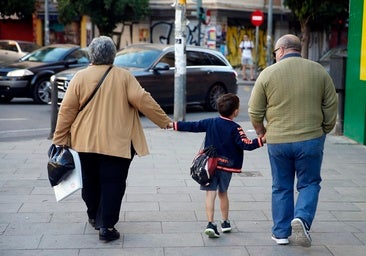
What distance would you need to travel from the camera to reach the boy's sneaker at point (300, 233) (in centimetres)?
525

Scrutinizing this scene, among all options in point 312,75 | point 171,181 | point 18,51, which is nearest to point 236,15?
point 18,51

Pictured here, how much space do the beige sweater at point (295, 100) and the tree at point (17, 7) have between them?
1089 inches

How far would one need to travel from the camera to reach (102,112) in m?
5.57

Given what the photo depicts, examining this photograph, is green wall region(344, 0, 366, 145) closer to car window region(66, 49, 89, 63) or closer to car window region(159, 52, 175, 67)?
car window region(159, 52, 175, 67)

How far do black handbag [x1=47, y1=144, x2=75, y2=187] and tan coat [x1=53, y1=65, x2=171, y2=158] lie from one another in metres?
0.08

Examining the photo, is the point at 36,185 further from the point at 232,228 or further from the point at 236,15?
the point at 236,15

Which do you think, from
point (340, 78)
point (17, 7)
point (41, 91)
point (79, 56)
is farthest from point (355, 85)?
point (17, 7)

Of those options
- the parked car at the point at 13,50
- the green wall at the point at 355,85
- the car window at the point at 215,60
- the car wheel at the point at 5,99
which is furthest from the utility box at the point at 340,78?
the parked car at the point at 13,50

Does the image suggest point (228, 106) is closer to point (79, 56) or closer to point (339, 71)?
point (339, 71)

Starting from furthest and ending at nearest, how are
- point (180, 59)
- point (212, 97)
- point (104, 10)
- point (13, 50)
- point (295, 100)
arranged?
1. point (104, 10)
2. point (13, 50)
3. point (212, 97)
4. point (180, 59)
5. point (295, 100)

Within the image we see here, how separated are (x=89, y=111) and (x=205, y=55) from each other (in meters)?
11.4

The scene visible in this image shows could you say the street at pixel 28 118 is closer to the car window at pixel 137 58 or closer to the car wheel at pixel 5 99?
the car wheel at pixel 5 99

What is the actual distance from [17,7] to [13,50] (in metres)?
10.7

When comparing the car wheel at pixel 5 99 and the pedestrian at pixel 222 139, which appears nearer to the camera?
the pedestrian at pixel 222 139
